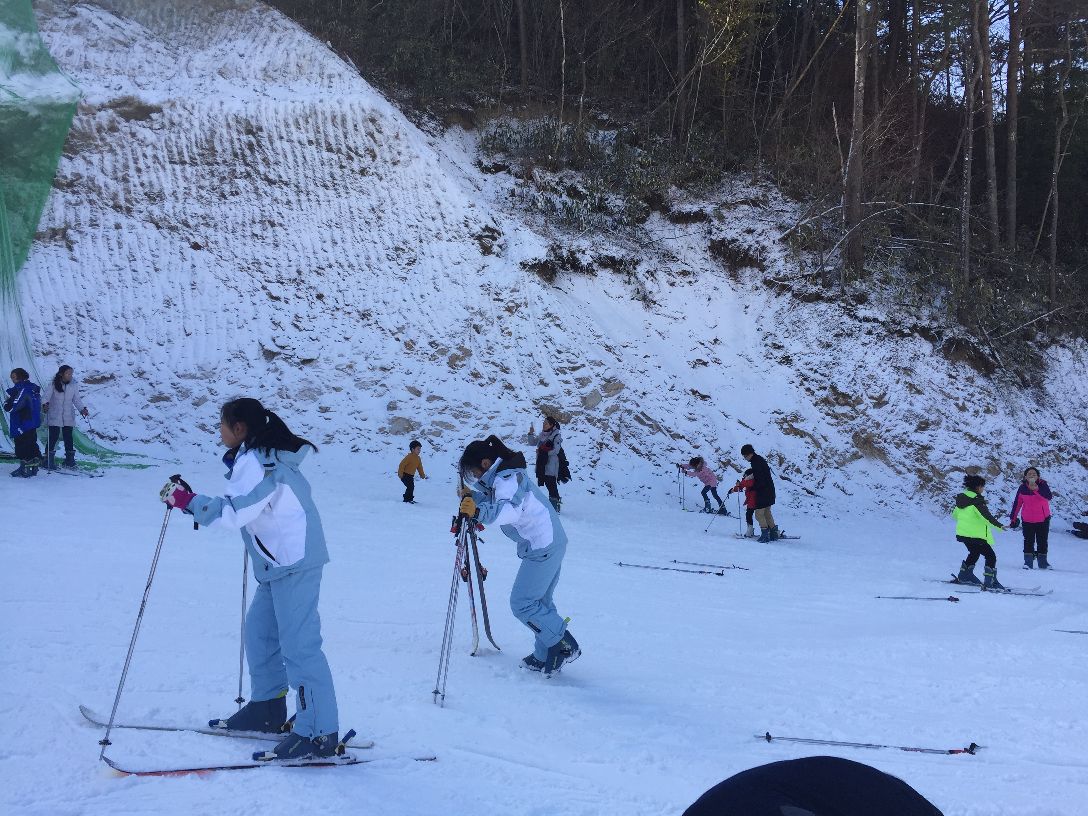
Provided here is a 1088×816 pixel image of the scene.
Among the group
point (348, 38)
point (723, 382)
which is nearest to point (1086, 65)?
point (723, 382)

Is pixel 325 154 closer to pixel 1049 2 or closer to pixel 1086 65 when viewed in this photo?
pixel 1049 2

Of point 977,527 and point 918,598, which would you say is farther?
point 977,527

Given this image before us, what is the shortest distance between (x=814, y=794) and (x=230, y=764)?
11.2 feet

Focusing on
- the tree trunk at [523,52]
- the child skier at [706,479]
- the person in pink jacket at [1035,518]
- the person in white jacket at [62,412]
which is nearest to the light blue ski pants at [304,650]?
the person in white jacket at [62,412]

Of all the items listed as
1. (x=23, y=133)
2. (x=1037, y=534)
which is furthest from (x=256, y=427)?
(x=23, y=133)

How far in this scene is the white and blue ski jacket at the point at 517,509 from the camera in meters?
5.82

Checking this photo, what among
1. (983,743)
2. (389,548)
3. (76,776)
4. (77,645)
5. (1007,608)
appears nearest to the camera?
(76,776)

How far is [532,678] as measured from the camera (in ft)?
19.3

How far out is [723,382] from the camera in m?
18.7

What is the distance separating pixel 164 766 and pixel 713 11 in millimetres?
24016

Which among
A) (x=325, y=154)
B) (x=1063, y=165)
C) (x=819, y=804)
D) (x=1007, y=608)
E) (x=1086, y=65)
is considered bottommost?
(x=1007, y=608)

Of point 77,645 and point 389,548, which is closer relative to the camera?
point 77,645

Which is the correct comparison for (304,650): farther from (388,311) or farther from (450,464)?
(388,311)

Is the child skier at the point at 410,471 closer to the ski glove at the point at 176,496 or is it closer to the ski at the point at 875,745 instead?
the ski at the point at 875,745
